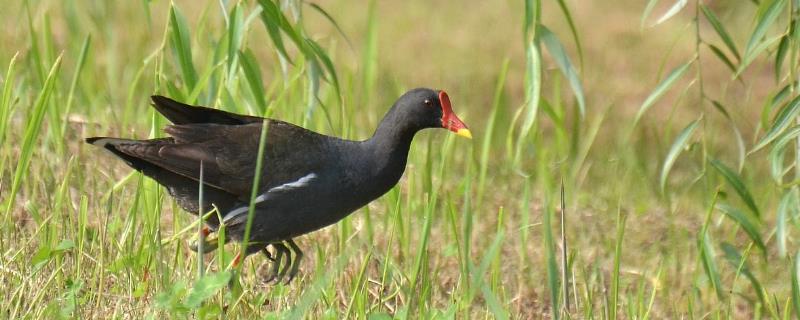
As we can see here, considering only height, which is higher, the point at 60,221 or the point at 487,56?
the point at 487,56

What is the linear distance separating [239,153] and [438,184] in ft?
2.16

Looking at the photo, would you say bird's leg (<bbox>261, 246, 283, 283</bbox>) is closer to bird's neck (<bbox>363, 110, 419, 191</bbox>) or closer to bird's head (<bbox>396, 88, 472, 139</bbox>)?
bird's neck (<bbox>363, 110, 419, 191</bbox>)

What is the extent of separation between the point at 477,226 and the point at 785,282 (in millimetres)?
1039

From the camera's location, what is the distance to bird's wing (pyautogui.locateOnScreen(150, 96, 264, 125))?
365 centimetres

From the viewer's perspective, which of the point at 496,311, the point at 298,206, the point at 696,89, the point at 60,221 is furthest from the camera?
the point at 696,89

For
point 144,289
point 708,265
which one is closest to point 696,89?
point 708,265

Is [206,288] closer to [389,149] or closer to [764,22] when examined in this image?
[389,149]

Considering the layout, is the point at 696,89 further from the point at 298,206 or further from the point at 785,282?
the point at 298,206

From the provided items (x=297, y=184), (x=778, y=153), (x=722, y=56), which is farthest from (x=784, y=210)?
(x=297, y=184)

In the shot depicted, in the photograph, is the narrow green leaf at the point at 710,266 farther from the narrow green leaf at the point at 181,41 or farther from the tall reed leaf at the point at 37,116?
the tall reed leaf at the point at 37,116

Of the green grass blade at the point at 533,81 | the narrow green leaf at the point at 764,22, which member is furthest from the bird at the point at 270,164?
the narrow green leaf at the point at 764,22

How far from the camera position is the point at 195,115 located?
373 cm

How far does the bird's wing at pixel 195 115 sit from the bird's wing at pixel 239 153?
3 cm

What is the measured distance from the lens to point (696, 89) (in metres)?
7.24
